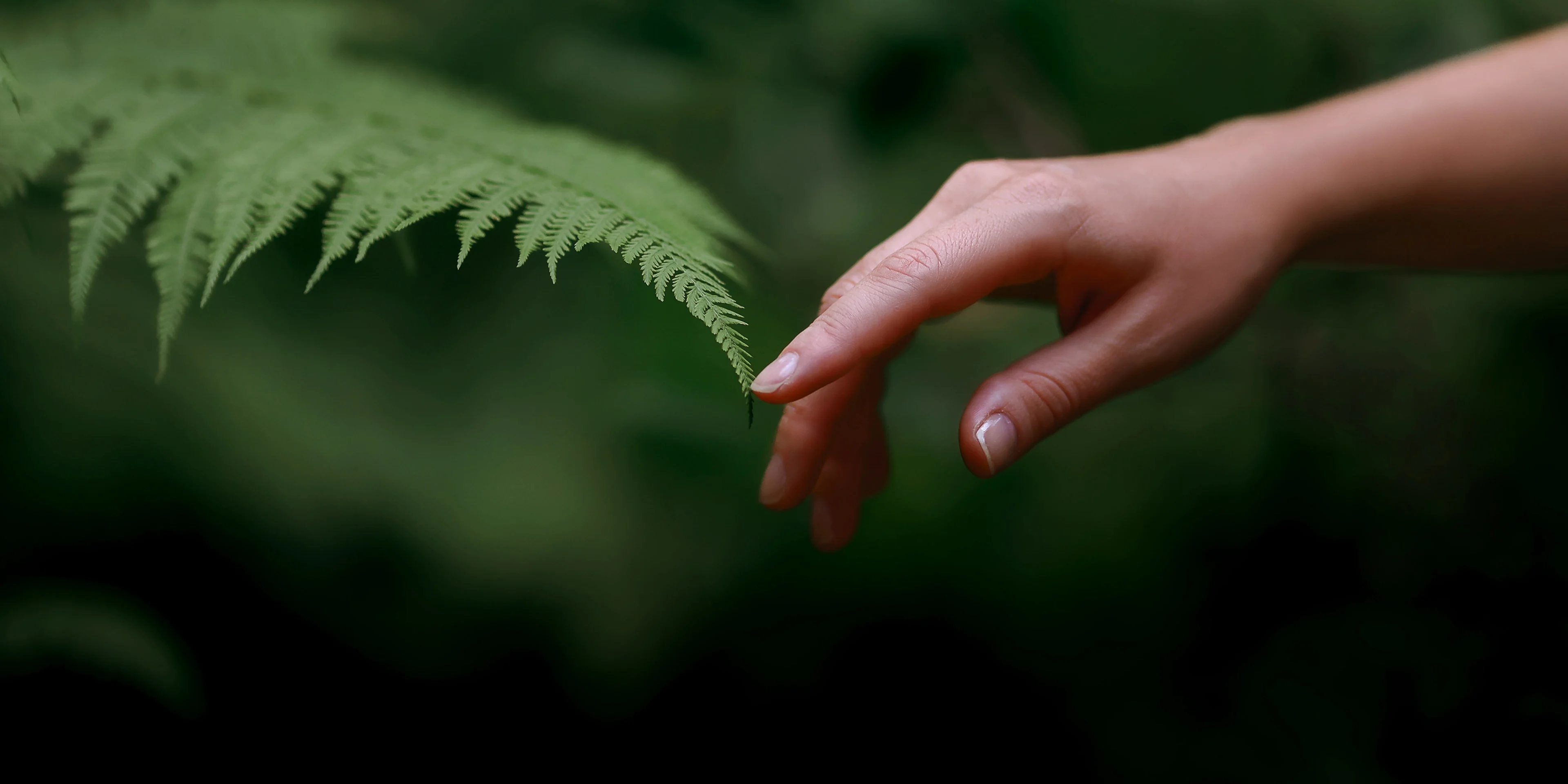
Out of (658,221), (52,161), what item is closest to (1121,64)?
(658,221)

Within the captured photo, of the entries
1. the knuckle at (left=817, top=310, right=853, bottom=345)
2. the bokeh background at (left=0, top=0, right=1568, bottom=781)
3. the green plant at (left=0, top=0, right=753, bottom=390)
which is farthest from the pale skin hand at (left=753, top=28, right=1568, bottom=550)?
the bokeh background at (left=0, top=0, right=1568, bottom=781)

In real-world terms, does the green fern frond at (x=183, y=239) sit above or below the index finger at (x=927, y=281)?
above

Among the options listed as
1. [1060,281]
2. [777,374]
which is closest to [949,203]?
[1060,281]

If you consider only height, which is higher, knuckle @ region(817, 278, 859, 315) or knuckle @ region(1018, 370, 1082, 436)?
knuckle @ region(817, 278, 859, 315)

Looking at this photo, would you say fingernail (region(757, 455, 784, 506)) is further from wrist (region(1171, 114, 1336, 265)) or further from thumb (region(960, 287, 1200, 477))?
wrist (region(1171, 114, 1336, 265))

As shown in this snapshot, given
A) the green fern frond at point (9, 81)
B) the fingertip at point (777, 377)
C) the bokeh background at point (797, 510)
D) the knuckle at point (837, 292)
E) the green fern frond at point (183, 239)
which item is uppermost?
the green fern frond at point (9, 81)

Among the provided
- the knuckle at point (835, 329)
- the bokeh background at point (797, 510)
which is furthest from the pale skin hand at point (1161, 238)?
the bokeh background at point (797, 510)

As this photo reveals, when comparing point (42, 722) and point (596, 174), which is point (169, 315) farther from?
point (42, 722)

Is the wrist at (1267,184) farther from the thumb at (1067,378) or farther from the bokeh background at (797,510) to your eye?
the bokeh background at (797,510)
